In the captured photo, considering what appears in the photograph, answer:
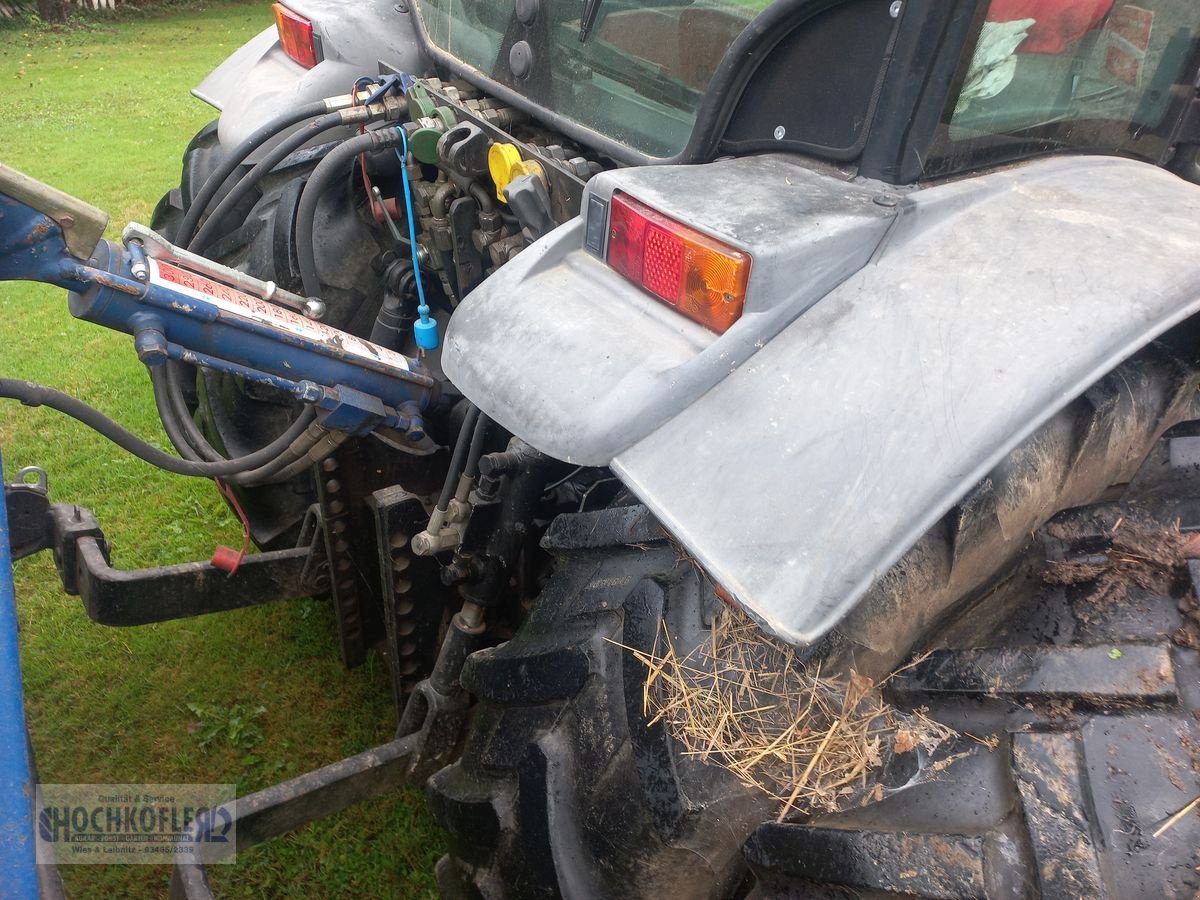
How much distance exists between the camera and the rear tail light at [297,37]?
7.99 ft

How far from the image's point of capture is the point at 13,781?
1077 millimetres

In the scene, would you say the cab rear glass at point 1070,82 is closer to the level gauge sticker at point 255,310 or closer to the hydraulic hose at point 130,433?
the level gauge sticker at point 255,310

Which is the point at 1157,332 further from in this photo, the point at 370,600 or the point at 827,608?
the point at 370,600

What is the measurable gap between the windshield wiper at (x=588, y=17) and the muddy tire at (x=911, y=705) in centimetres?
92

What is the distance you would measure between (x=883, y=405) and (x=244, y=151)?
1.76 meters

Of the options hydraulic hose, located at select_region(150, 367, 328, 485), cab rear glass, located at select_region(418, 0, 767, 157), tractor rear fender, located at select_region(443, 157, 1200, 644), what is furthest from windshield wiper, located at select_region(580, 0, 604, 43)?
hydraulic hose, located at select_region(150, 367, 328, 485)

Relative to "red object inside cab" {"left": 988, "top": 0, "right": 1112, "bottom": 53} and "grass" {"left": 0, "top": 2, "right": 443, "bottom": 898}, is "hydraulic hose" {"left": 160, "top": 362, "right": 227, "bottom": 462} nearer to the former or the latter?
"grass" {"left": 0, "top": 2, "right": 443, "bottom": 898}

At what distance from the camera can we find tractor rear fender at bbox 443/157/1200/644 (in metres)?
0.90

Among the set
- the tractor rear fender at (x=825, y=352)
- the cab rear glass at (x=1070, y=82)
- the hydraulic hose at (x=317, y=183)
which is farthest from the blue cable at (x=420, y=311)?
the cab rear glass at (x=1070, y=82)

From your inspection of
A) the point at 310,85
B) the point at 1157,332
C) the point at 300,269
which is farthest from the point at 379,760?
the point at 310,85

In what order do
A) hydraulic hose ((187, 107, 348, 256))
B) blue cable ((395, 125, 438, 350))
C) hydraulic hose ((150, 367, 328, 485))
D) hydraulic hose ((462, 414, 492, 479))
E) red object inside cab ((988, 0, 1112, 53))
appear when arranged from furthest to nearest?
hydraulic hose ((150, 367, 328, 485)), hydraulic hose ((187, 107, 348, 256)), blue cable ((395, 125, 438, 350)), hydraulic hose ((462, 414, 492, 479)), red object inside cab ((988, 0, 1112, 53))

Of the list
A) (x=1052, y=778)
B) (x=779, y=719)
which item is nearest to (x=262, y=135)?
(x=779, y=719)

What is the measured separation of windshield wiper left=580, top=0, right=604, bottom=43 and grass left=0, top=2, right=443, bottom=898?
1636 mm

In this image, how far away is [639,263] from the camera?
45.1 inches
